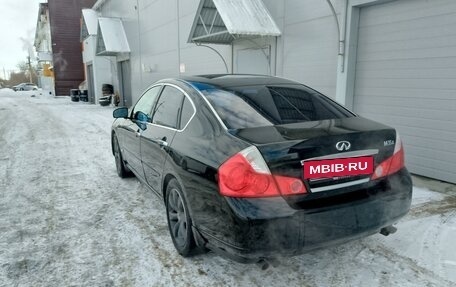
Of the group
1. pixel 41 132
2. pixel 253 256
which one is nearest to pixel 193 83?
pixel 253 256

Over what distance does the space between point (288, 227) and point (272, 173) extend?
348mm

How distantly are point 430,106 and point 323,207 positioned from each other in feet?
12.3

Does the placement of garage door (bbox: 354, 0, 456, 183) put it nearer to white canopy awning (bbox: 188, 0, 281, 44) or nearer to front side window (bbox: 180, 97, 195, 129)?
white canopy awning (bbox: 188, 0, 281, 44)

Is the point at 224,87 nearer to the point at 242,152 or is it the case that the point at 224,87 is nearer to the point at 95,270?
the point at 242,152

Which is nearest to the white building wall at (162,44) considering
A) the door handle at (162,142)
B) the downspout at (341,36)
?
the downspout at (341,36)

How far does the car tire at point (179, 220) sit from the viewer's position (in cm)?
288

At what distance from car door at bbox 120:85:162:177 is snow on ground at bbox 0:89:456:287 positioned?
476 millimetres

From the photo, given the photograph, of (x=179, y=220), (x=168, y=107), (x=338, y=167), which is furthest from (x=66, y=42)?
(x=338, y=167)

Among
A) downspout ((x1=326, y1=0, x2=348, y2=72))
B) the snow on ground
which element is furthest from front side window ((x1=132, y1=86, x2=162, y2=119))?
downspout ((x1=326, y1=0, x2=348, y2=72))

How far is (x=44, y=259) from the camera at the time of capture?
306 cm

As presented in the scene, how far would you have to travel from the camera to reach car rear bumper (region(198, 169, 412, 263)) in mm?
2150

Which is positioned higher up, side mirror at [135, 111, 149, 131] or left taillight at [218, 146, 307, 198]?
side mirror at [135, 111, 149, 131]

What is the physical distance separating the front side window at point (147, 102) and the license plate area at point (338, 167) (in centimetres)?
233

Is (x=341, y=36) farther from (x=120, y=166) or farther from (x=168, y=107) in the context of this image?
(x=120, y=166)
